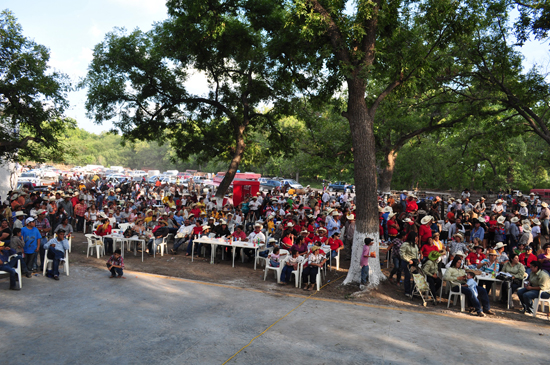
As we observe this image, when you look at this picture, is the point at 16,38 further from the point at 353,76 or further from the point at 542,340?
the point at 542,340

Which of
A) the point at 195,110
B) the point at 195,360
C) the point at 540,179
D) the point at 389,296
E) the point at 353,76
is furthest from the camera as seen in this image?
the point at 540,179

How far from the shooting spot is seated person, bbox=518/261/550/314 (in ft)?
28.6

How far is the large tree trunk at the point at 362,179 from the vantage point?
10383mm

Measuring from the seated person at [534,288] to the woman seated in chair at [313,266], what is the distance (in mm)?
4801

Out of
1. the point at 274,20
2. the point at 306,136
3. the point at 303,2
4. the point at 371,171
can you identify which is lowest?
the point at 371,171

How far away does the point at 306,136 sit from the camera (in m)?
22.6

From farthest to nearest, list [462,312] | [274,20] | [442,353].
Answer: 1. [274,20]
2. [462,312]
3. [442,353]

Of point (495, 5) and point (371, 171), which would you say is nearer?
point (371, 171)

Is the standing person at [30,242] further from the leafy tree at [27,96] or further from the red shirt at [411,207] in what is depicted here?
the red shirt at [411,207]

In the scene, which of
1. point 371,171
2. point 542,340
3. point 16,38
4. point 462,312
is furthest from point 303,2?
point 16,38

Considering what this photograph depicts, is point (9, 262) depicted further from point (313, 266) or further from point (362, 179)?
point (362, 179)

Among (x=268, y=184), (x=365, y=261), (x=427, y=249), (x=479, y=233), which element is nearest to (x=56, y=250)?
(x=365, y=261)

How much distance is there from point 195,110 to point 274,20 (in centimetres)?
789

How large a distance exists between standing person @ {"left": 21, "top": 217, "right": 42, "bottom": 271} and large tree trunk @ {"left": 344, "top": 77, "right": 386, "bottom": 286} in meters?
8.40
